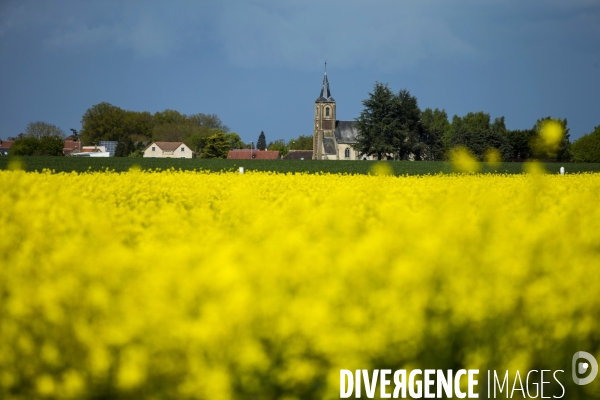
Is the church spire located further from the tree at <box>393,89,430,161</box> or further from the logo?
the logo

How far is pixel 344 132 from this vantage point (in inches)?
4793

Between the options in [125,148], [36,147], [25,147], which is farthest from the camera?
[125,148]

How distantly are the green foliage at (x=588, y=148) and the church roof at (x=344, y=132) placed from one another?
41.0m

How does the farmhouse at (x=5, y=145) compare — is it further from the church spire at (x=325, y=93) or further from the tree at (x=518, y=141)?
the tree at (x=518, y=141)

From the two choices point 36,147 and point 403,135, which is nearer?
point 36,147

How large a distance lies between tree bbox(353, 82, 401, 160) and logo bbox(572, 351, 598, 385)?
74.4m

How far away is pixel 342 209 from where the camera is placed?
4672mm

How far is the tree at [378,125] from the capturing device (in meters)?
78.0

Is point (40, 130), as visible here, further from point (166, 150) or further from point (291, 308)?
point (291, 308)

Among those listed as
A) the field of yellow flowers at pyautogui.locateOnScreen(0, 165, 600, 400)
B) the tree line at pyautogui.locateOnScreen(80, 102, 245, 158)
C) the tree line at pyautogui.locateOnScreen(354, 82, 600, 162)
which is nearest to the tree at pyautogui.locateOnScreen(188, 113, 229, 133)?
the tree line at pyautogui.locateOnScreen(80, 102, 245, 158)

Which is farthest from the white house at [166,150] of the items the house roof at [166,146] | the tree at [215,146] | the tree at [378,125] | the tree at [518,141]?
the tree at [518,141]

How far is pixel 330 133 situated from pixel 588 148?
46650 millimetres

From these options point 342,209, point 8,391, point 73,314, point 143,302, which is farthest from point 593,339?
point 8,391

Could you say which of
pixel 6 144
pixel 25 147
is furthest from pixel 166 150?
pixel 6 144
